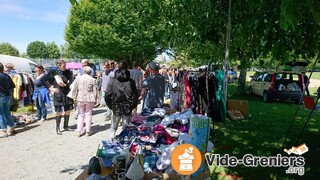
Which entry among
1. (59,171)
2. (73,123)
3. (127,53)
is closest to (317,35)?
(59,171)

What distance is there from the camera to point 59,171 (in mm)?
4691

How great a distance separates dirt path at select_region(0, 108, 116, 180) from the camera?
15.3 feet

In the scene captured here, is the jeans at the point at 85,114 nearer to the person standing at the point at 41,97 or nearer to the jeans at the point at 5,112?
the jeans at the point at 5,112

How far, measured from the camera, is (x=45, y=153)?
5676mm

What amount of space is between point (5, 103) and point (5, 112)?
255 millimetres

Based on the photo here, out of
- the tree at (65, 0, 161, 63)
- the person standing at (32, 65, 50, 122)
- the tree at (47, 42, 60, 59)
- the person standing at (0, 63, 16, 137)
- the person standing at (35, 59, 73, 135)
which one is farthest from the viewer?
the tree at (47, 42, 60, 59)

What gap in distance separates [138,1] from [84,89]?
242cm

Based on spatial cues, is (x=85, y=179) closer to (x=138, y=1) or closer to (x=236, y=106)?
(x=138, y=1)

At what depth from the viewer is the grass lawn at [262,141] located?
4.55m

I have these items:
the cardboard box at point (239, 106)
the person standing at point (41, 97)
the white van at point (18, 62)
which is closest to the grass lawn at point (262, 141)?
the cardboard box at point (239, 106)

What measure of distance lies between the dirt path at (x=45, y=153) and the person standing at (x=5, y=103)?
Result: 28 cm

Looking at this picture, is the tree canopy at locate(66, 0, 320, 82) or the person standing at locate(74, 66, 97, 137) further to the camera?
the person standing at locate(74, 66, 97, 137)

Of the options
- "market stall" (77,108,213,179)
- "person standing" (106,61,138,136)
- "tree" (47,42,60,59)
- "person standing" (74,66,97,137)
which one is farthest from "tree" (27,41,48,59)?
"market stall" (77,108,213,179)

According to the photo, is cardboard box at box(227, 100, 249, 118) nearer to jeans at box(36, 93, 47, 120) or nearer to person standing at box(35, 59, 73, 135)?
person standing at box(35, 59, 73, 135)
